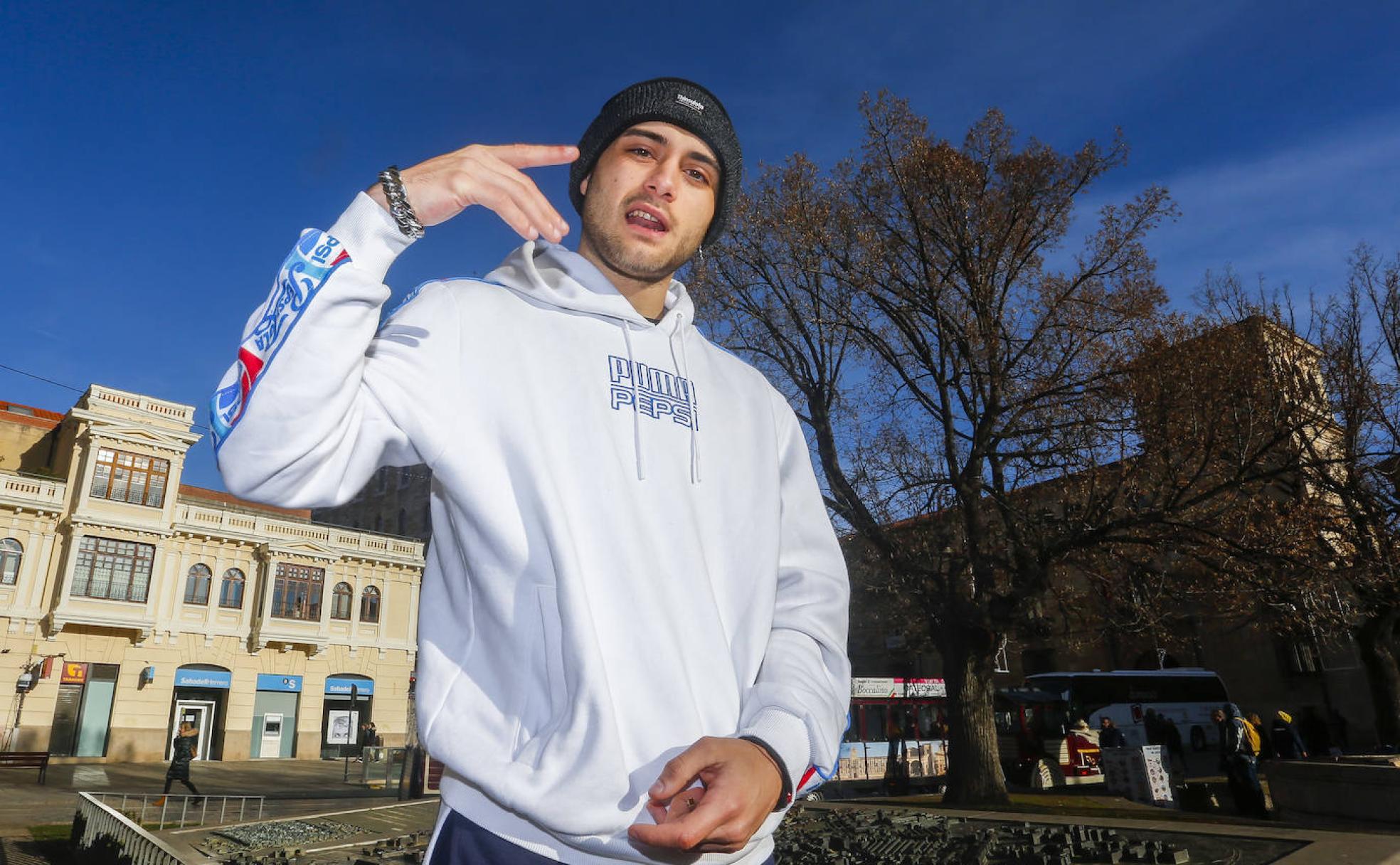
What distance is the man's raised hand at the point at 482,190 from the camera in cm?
140

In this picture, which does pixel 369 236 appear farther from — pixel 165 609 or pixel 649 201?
pixel 165 609

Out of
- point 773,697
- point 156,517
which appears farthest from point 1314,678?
point 156,517

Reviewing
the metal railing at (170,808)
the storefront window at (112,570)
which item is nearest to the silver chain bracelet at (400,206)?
the metal railing at (170,808)

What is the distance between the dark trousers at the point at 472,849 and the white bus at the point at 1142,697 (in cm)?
2735

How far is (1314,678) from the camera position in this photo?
109 ft

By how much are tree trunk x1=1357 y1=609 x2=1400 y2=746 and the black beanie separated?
86.8 feet

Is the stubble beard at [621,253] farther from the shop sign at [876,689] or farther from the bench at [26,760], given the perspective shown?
the bench at [26,760]

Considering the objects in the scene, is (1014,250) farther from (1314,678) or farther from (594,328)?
(1314,678)

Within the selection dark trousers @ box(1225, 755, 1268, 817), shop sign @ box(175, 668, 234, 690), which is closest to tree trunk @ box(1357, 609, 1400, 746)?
dark trousers @ box(1225, 755, 1268, 817)

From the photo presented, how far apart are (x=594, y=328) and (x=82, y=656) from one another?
33236 mm

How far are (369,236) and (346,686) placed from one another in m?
35.5

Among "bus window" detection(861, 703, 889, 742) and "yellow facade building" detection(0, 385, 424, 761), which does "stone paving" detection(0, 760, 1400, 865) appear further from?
"yellow facade building" detection(0, 385, 424, 761)

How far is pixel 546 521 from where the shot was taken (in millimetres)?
1418

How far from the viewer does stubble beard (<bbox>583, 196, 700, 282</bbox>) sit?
1.84 meters
